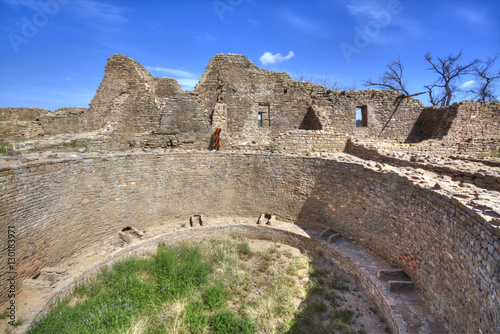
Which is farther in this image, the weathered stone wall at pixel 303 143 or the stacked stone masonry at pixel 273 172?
the weathered stone wall at pixel 303 143

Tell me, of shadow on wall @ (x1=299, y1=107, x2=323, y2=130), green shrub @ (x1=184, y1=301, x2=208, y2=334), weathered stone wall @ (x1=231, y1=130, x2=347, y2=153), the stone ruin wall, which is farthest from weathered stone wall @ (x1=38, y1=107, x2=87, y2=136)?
shadow on wall @ (x1=299, y1=107, x2=323, y2=130)

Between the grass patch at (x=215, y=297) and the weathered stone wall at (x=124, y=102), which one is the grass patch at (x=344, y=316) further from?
the weathered stone wall at (x=124, y=102)

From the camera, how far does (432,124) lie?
1188cm

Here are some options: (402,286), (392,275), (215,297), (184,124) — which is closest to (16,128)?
(184,124)

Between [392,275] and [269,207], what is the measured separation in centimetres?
430

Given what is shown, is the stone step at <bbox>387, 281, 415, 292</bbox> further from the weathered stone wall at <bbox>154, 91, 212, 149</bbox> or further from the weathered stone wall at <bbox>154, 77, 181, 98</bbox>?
the weathered stone wall at <bbox>154, 77, 181, 98</bbox>

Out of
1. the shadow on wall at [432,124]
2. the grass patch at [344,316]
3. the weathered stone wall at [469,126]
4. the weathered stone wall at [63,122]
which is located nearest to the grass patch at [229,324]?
the grass patch at [344,316]

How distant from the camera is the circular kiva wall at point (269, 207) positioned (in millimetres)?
3635

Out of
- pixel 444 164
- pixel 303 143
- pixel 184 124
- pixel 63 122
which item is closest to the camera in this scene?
pixel 444 164

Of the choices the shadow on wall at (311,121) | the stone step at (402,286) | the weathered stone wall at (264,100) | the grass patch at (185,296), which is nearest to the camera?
the grass patch at (185,296)

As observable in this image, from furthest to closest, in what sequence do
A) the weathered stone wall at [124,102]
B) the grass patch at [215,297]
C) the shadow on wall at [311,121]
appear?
1. the shadow on wall at [311,121]
2. the weathered stone wall at [124,102]
3. the grass patch at [215,297]

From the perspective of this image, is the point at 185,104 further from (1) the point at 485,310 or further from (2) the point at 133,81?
(1) the point at 485,310

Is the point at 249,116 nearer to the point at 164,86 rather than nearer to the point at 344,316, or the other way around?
the point at 164,86

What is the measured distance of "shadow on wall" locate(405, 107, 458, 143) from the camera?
1078cm
